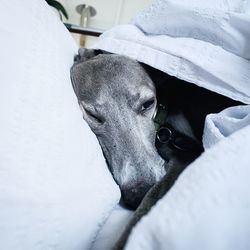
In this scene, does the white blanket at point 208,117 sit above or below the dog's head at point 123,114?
above

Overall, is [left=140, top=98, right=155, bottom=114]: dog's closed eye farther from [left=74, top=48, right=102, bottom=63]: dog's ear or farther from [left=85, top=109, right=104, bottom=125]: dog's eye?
[left=74, top=48, right=102, bottom=63]: dog's ear

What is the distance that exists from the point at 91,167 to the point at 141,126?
0.97ft

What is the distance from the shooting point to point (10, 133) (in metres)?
0.46

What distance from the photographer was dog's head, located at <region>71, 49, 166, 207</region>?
67 centimetres

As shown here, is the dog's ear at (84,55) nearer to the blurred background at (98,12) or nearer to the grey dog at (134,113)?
the grey dog at (134,113)

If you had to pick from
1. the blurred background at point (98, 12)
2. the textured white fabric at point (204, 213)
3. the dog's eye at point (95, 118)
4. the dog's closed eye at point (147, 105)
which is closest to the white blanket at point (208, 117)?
the textured white fabric at point (204, 213)

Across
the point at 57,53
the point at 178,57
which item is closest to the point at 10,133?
the point at 57,53

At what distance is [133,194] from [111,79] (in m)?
0.39

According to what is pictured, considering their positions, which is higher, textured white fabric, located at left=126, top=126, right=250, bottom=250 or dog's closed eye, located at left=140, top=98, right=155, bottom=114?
textured white fabric, located at left=126, top=126, right=250, bottom=250

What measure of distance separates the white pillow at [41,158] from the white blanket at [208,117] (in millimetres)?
145

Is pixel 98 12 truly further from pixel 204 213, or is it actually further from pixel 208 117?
pixel 204 213

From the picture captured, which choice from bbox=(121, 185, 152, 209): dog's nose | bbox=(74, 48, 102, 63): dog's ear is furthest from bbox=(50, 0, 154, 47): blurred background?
bbox=(121, 185, 152, 209): dog's nose

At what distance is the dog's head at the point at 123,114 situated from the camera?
0.67m

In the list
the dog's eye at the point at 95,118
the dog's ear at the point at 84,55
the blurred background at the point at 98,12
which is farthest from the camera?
the blurred background at the point at 98,12
